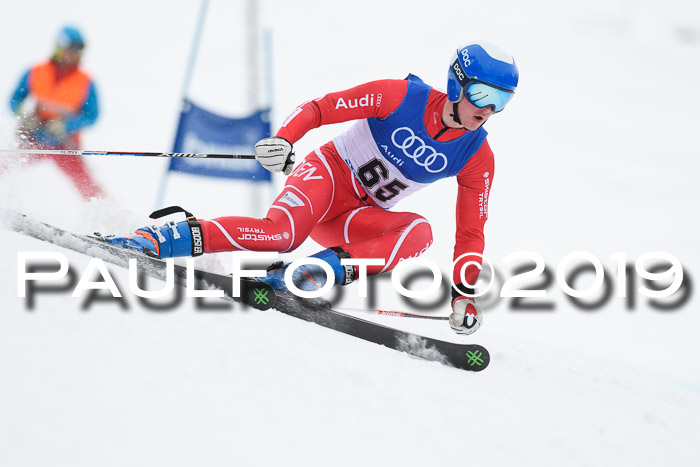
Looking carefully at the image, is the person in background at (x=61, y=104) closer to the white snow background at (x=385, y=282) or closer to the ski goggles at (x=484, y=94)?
the white snow background at (x=385, y=282)

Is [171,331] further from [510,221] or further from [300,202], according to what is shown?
[510,221]

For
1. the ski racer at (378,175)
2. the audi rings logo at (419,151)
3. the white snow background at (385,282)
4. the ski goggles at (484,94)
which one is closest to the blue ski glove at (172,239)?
the ski racer at (378,175)

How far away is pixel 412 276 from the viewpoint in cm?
376

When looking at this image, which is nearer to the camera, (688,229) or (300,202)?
(300,202)

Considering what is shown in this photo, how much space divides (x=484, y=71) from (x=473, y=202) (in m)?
0.64

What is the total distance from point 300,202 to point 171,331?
1046 millimetres

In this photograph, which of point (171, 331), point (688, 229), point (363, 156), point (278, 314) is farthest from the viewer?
point (688, 229)

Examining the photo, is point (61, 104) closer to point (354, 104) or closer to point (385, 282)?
point (354, 104)

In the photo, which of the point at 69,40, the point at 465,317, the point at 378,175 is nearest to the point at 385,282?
the point at 378,175

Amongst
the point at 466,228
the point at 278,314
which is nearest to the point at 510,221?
the point at 466,228

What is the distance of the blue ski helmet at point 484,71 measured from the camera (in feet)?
8.89

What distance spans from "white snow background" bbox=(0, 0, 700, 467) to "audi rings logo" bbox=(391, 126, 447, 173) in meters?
0.87

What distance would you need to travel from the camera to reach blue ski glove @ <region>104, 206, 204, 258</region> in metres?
2.75

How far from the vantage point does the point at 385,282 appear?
5.57m
